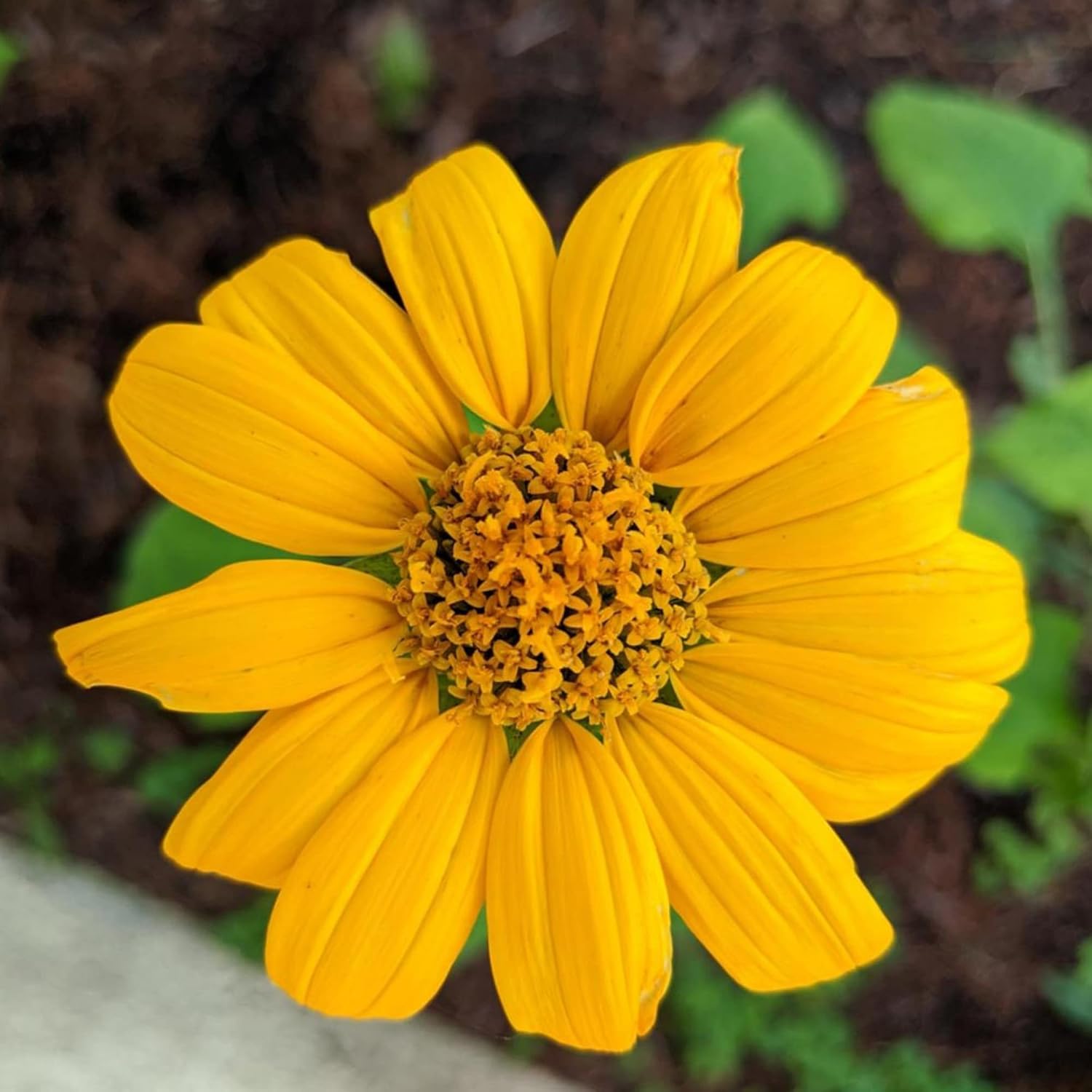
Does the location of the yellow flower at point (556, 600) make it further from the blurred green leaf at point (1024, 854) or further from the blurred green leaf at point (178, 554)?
the blurred green leaf at point (1024, 854)

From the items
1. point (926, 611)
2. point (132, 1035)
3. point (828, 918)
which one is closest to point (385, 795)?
point (828, 918)

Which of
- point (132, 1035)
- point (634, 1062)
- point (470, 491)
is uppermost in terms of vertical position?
point (470, 491)

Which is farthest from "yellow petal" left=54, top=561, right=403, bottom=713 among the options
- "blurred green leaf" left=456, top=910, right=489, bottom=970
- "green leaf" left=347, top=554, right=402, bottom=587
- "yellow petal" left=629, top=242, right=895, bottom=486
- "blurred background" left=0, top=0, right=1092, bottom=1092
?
"blurred background" left=0, top=0, right=1092, bottom=1092

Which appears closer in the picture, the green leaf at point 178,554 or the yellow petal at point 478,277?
the yellow petal at point 478,277

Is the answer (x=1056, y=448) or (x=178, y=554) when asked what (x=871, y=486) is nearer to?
(x=1056, y=448)

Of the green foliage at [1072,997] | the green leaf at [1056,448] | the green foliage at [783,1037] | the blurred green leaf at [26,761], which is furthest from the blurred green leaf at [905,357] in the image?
the blurred green leaf at [26,761]

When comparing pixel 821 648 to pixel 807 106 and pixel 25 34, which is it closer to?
pixel 807 106
